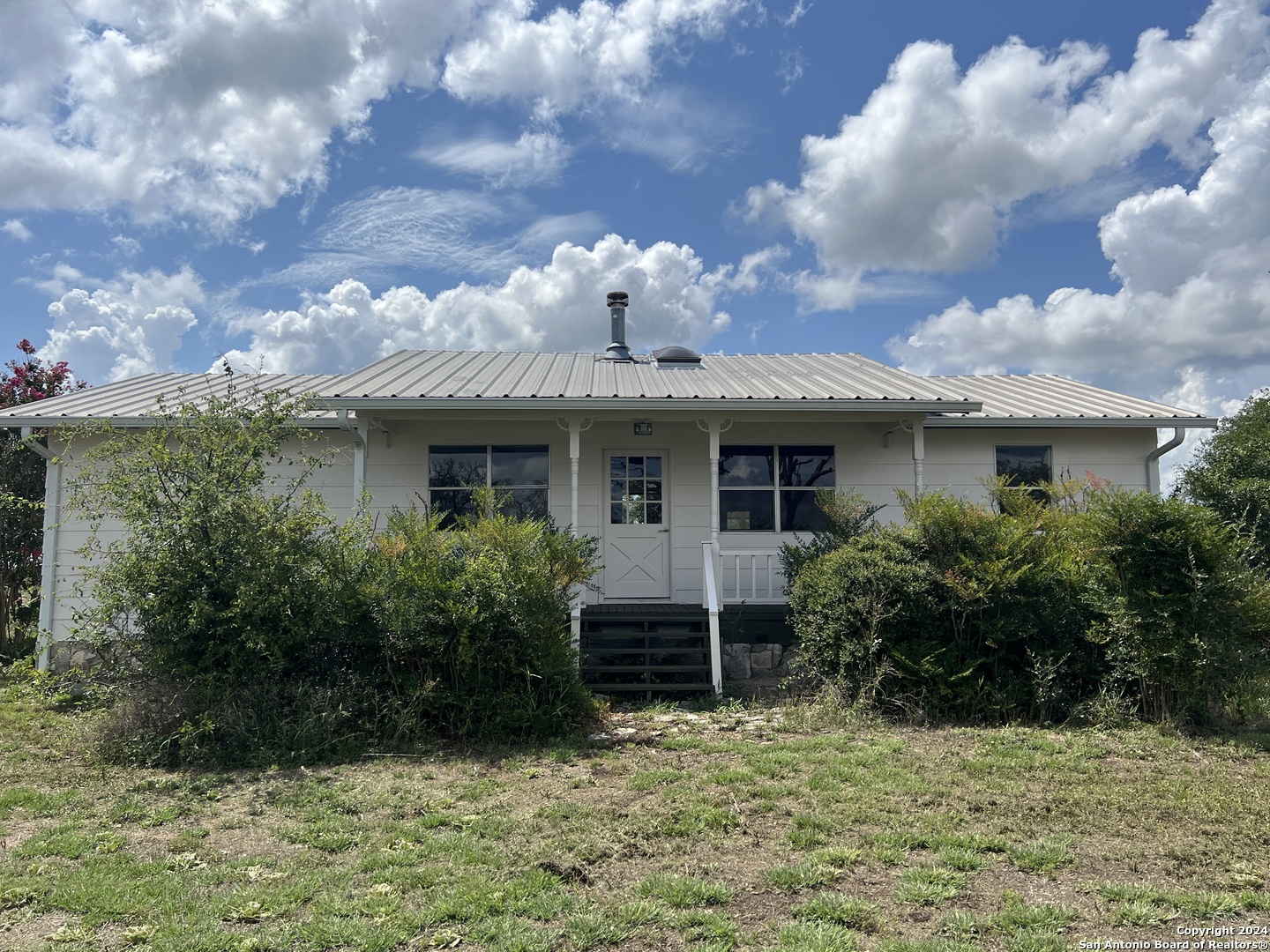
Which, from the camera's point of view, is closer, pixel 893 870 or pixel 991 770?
pixel 893 870

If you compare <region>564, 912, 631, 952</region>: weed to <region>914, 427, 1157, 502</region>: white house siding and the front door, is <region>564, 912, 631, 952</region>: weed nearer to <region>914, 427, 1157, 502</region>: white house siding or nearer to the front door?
the front door

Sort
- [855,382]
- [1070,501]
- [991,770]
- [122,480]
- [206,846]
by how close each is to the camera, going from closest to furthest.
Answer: [206,846] → [991,770] → [122,480] → [1070,501] → [855,382]

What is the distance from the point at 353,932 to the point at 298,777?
2792 mm

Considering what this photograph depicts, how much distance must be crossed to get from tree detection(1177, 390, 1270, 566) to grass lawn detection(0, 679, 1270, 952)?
5.93 meters

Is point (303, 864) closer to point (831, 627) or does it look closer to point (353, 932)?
point (353, 932)

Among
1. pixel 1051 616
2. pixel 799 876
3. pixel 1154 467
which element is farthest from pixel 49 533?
pixel 1154 467

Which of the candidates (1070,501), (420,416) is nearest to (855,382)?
(1070,501)

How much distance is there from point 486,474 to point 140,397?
5280 millimetres

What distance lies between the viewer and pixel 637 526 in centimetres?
1130

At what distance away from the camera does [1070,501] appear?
10.2 meters

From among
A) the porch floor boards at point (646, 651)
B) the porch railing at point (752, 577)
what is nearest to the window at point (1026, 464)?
the porch railing at point (752, 577)

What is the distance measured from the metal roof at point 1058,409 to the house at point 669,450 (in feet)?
0.16

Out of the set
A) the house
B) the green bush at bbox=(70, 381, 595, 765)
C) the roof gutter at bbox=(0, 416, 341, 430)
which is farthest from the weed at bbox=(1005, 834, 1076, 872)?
the roof gutter at bbox=(0, 416, 341, 430)

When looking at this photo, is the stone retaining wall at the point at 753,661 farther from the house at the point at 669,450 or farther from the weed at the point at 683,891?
the weed at the point at 683,891
